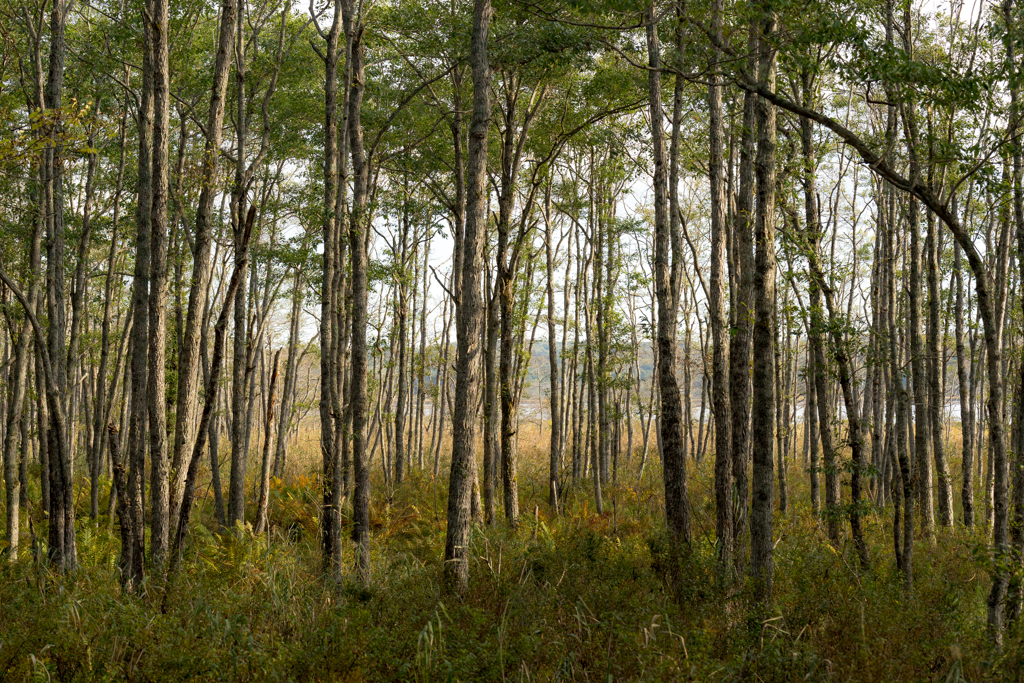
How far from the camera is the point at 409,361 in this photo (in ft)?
64.0

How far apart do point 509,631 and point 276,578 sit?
3074mm

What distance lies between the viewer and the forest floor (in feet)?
16.2

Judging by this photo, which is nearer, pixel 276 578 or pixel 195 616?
pixel 195 616

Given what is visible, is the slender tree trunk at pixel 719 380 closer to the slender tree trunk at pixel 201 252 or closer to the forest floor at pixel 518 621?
the forest floor at pixel 518 621

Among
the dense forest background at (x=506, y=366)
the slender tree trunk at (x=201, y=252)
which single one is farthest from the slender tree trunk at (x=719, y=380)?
the slender tree trunk at (x=201, y=252)

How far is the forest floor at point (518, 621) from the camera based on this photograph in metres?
4.93

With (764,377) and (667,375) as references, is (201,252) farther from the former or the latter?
(764,377)

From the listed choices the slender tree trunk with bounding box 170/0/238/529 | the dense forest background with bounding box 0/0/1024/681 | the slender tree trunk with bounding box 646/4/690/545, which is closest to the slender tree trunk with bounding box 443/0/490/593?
the dense forest background with bounding box 0/0/1024/681

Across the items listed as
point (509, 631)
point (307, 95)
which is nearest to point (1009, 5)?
point (509, 631)

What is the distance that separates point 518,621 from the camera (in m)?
6.29

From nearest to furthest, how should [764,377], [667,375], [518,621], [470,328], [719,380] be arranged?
[518,621]
[764,377]
[470,328]
[667,375]
[719,380]

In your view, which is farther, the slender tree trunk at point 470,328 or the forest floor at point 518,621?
the slender tree trunk at point 470,328

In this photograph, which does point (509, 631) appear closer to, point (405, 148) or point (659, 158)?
point (659, 158)

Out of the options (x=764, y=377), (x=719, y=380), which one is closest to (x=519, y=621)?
(x=764, y=377)
